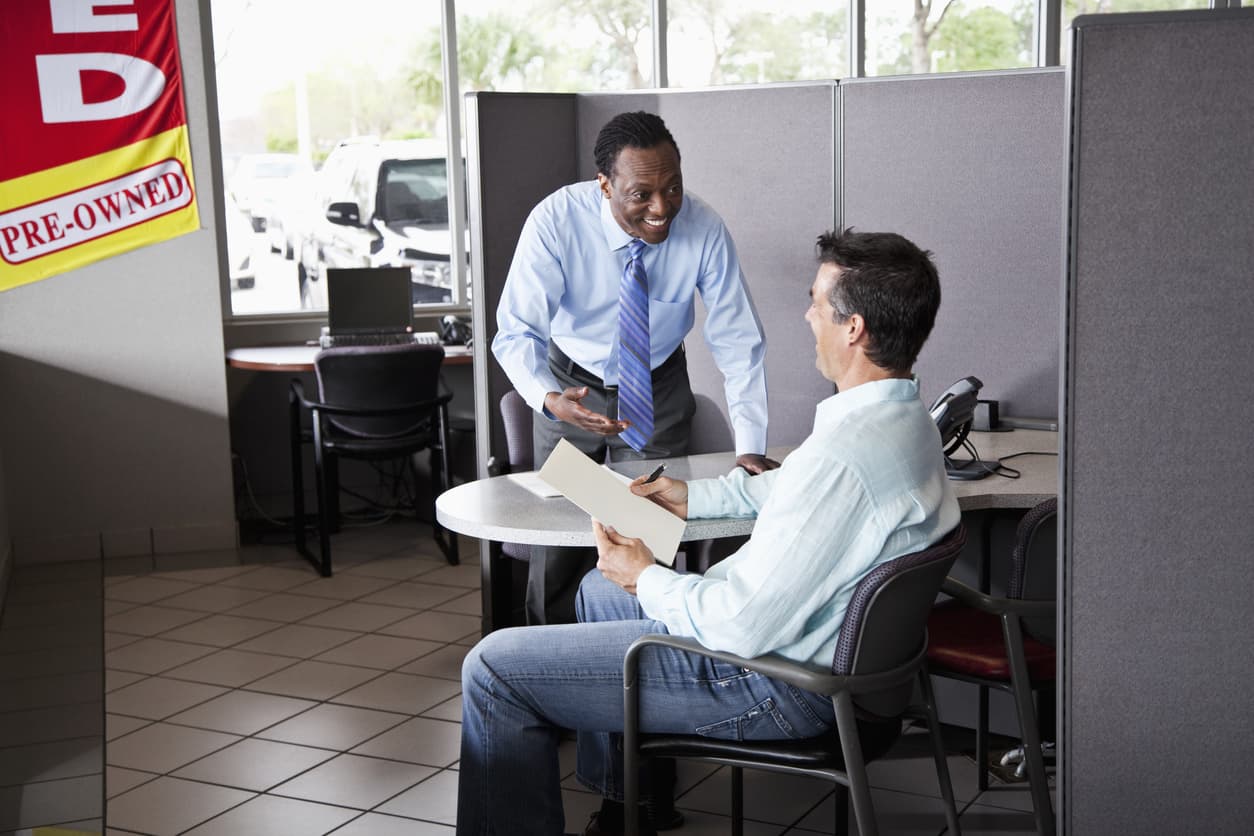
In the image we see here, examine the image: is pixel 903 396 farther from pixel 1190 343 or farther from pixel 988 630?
pixel 988 630

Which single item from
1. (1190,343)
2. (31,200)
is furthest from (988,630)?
(31,200)

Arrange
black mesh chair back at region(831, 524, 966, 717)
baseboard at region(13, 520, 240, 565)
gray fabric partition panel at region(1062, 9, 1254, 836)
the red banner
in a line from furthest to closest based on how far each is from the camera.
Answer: baseboard at region(13, 520, 240, 565), the red banner, black mesh chair back at region(831, 524, 966, 717), gray fabric partition panel at region(1062, 9, 1254, 836)

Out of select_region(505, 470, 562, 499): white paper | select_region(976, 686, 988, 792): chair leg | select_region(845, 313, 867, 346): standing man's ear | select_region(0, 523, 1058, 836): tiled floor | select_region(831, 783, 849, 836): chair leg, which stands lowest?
select_region(0, 523, 1058, 836): tiled floor

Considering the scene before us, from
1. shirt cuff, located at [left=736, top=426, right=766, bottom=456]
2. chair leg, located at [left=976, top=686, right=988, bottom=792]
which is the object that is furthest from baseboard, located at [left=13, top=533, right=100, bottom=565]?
chair leg, located at [left=976, top=686, right=988, bottom=792]

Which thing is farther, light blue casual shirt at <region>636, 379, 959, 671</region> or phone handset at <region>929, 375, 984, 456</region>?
phone handset at <region>929, 375, 984, 456</region>

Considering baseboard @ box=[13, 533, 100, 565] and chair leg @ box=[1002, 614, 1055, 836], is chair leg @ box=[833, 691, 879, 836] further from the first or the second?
baseboard @ box=[13, 533, 100, 565]

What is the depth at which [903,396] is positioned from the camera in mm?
1995

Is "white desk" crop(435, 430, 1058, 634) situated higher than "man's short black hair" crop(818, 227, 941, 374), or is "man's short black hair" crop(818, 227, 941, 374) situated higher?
"man's short black hair" crop(818, 227, 941, 374)

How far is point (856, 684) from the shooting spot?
6.27 feet

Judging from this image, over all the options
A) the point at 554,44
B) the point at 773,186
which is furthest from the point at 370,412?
the point at 554,44

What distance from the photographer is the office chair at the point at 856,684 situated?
1881 mm

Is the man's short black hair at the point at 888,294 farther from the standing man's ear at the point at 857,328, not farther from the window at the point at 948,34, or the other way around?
the window at the point at 948,34

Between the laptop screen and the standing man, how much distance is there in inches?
105

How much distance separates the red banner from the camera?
16.2 feet
